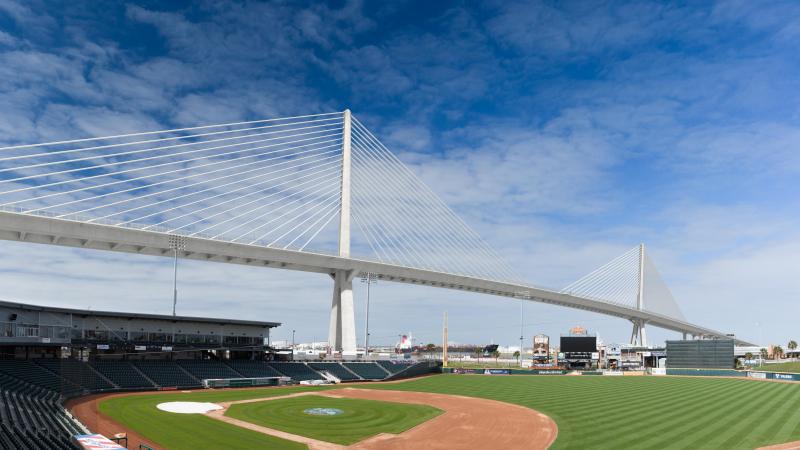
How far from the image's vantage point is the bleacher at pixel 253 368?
6338 cm

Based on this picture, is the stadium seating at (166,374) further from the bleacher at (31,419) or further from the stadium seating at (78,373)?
the bleacher at (31,419)

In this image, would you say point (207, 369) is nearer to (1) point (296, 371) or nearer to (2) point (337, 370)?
(1) point (296, 371)

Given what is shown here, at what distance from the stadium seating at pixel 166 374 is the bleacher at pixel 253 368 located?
713cm

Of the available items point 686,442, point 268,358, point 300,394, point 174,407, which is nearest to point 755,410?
point 686,442

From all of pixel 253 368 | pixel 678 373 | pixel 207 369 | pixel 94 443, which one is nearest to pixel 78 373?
pixel 207 369

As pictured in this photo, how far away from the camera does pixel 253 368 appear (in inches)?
2579

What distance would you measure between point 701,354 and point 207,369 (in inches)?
3036

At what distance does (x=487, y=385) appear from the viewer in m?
67.9

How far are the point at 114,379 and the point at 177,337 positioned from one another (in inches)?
392

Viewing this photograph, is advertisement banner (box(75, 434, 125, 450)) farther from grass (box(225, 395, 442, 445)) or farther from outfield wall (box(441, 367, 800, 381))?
outfield wall (box(441, 367, 800, 381))

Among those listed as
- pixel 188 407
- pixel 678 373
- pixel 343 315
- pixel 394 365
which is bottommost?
pixel 678 373

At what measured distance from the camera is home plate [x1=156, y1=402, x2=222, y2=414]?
39.4 metres

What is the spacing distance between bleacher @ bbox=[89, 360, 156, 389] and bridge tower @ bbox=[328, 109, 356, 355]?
27.4 meters

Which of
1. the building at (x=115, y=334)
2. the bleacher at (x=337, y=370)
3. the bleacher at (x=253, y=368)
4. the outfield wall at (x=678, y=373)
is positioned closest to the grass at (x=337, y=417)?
the bleacher at (x=253, y=368)
